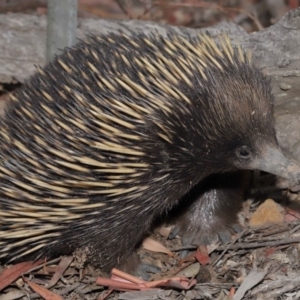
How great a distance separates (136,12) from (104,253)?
3.40 metres

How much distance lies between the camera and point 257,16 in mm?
6492

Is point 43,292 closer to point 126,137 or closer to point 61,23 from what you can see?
point 126,137

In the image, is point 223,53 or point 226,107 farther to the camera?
point 223,53

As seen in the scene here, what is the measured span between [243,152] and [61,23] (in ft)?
5.23

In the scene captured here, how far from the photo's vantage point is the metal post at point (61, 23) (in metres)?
4.43

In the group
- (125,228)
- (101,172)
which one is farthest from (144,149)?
(125,228)

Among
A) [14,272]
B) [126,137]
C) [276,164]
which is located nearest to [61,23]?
[126,137]

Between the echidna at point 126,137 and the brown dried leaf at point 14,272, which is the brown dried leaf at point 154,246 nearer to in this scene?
the echidna at point 126,137

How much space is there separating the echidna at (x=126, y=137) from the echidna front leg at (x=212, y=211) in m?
0.47

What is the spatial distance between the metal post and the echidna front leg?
1241 mm

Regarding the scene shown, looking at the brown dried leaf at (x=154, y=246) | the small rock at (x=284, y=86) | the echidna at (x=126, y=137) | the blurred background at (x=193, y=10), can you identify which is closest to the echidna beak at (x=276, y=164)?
the echidna at (x=126, y=137)

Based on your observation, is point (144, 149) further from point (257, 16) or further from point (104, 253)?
point (257, 16)

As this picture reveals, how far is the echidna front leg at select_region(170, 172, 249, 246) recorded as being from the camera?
4090 mm

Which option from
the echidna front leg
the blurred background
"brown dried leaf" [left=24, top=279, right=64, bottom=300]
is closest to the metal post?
the echidna front leg
